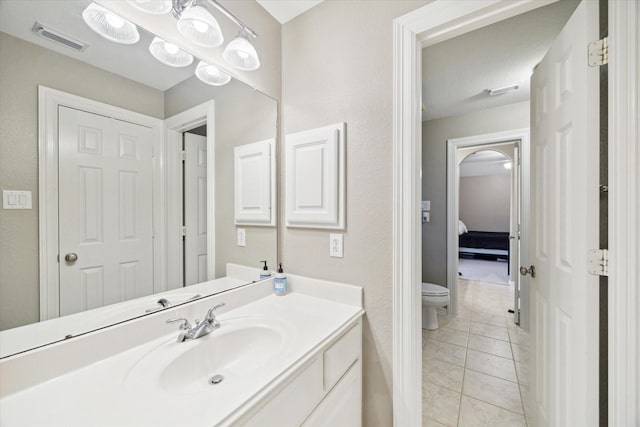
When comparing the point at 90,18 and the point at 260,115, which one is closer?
the point at 90,18

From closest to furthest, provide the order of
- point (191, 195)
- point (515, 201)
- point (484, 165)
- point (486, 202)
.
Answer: point (191, 195), point (515, 201), point (484, 165), point (486, 202)

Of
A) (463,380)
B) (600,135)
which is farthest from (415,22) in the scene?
(463,380)

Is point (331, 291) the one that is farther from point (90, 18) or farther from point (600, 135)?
point (90, 18)

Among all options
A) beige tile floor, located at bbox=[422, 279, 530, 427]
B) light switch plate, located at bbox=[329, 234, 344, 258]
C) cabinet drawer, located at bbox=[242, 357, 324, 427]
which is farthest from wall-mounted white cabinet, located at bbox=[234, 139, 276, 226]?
beige tile floor, located at bbox=[422, 279, 530, 427]

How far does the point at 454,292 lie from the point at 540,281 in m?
1.84

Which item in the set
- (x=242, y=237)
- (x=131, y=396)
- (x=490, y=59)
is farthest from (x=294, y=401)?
(x=490, y=59)

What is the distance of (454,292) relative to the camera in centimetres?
299

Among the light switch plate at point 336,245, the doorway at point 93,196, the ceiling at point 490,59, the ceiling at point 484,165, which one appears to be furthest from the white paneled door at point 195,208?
the ceiling at point 484,165

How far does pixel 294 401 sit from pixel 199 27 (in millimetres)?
1492

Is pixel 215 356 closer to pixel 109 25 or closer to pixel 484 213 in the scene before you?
pixel 109 25

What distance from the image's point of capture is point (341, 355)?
1046mm

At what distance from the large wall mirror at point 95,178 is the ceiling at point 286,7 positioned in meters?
0.62

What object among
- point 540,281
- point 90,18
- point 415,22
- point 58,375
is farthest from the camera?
point 540,281

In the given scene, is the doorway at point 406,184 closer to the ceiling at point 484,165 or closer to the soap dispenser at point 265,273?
the soap dispenser at point 265,273
